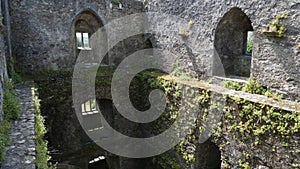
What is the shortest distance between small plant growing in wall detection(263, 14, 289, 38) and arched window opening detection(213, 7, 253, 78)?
4.29 ft

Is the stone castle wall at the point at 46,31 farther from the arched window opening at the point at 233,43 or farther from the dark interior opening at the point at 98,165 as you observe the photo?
the dark interior opening at the point at 98,165

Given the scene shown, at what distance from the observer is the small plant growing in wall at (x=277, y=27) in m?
5.29

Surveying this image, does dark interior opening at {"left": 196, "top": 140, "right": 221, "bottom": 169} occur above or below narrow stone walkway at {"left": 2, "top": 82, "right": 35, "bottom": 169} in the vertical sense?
below

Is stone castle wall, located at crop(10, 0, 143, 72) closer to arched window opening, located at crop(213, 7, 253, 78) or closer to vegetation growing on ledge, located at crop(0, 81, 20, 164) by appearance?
vegetation growing on ledge, located at crop(0, 81, 20, 164)

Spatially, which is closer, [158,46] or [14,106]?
[14,106]

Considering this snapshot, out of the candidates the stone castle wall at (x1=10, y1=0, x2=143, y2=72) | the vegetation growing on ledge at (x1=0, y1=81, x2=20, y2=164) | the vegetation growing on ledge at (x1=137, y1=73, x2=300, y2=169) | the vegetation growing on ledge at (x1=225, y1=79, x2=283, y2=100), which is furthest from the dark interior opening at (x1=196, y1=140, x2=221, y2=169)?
the stone castle wall at (x1=10, y1=0, x2=143, y2=72)

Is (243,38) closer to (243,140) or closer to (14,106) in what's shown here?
(243,140)

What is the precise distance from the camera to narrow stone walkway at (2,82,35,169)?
2.68 meters

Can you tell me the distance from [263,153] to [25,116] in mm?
4827

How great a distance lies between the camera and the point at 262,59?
585cm

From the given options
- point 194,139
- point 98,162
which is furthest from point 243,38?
point 98,162

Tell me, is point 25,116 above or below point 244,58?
below

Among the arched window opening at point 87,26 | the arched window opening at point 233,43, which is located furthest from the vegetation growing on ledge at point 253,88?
the arched window opening at point 87,26

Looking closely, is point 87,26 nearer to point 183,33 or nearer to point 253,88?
point 183,33
